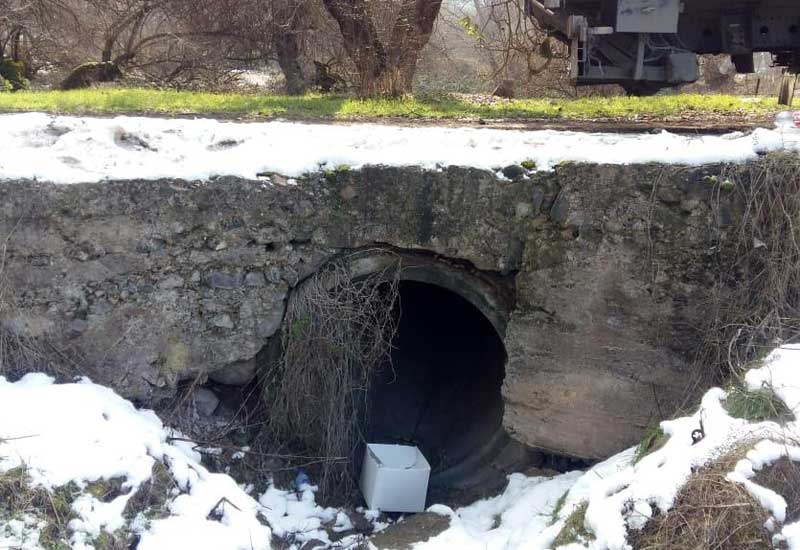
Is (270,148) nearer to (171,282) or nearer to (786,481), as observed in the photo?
(171,282)

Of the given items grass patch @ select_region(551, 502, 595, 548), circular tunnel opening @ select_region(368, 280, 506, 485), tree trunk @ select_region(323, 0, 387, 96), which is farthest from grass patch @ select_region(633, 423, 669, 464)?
tree trunk @ select_region(323, 0, 387, 96)

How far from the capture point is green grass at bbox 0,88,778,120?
→ 6.48 metres

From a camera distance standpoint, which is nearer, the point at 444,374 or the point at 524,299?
the point at 524,299

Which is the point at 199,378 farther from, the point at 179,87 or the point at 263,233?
the point at 179,87

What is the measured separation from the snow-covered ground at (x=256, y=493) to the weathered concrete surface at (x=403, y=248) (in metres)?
0.41

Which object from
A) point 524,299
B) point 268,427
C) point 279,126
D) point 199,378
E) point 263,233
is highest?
point 279,126

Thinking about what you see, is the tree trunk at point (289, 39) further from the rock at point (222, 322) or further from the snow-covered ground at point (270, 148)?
the rock at point (222, 322)

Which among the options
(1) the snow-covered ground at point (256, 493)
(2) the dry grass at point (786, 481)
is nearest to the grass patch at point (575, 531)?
(1) the snow-covered ground at point (256, 493)

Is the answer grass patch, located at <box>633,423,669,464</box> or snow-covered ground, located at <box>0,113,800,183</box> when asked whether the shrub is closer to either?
snow-covered ground, located at <box>0,113,800,183</box>

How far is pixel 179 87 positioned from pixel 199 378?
770 centimetres

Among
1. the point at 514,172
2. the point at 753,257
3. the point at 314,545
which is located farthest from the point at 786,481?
the point at 314,545

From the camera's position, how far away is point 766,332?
4.76 meters

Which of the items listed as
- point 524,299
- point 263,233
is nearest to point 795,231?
point 524,299

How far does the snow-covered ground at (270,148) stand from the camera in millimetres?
4914
